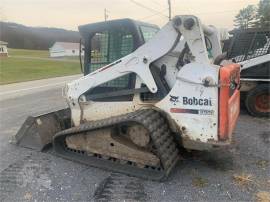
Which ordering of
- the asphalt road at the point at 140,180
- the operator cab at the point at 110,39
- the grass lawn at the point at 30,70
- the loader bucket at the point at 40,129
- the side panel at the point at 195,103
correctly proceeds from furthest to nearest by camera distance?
the grass lawn at the point at 30,70 → the loader bucket at the point at 40,129 → the operator cab at the point at 110,39 → the side panel at the point at 195,103 → the asphalt road at the point at 140,180

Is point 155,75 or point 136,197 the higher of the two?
point 155,75

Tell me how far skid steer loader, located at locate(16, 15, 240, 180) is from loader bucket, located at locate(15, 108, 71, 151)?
0.6 inches

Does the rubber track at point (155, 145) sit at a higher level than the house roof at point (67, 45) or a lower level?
lower

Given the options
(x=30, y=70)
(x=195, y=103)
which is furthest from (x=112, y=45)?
(x=30, y=70)

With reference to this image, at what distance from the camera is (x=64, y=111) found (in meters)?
5.50

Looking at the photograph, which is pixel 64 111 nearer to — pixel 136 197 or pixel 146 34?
pixel 146 34

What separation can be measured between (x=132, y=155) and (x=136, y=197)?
691 mm

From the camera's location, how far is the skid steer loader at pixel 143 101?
384 centimetres

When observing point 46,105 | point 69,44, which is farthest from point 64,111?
→ point 69,44

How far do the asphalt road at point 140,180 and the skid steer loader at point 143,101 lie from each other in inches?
8.2

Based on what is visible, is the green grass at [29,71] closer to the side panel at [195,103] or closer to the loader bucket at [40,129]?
the loader bucket at [40,129]

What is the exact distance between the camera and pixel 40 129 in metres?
5.05

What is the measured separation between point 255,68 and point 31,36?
61.6 meters

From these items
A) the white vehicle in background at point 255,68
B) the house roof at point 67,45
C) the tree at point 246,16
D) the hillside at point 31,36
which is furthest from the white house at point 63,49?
the white vehicle in background at point 255,68
